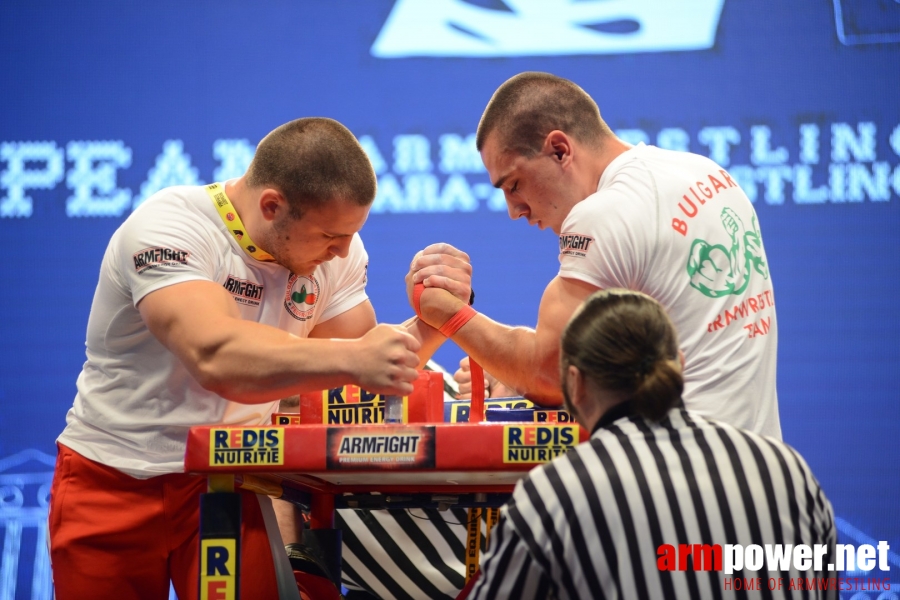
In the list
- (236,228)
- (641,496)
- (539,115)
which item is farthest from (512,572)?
(539,115)

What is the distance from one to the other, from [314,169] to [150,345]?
56 cm

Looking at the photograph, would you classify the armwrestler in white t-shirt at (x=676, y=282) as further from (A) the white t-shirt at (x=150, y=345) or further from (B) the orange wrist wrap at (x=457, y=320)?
(A) the white t-shirt at (x=150, y=345)

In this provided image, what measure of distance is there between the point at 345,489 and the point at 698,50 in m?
2.76

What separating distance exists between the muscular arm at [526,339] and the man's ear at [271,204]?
0.42 m

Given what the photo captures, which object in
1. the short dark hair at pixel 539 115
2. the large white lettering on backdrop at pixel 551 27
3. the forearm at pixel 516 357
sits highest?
the large white lettering on backdrop at pixel 551 27

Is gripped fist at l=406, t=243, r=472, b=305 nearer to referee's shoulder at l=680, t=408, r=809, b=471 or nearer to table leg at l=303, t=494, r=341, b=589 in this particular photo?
table leg at l=303, t=494, r=341, b=589

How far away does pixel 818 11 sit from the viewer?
13.5ft

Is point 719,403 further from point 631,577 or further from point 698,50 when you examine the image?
point 698,50

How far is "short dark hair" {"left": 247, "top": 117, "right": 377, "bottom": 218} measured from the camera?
2232 mm

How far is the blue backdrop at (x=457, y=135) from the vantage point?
3984mm

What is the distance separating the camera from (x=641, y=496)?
1361 mm

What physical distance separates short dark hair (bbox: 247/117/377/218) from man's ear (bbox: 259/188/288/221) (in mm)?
16

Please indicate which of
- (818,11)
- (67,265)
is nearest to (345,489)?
(67,265)

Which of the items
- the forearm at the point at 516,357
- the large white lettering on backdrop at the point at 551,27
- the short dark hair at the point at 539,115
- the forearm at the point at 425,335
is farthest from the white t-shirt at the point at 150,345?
the large white lettering on backdrop at the point at 551,27
